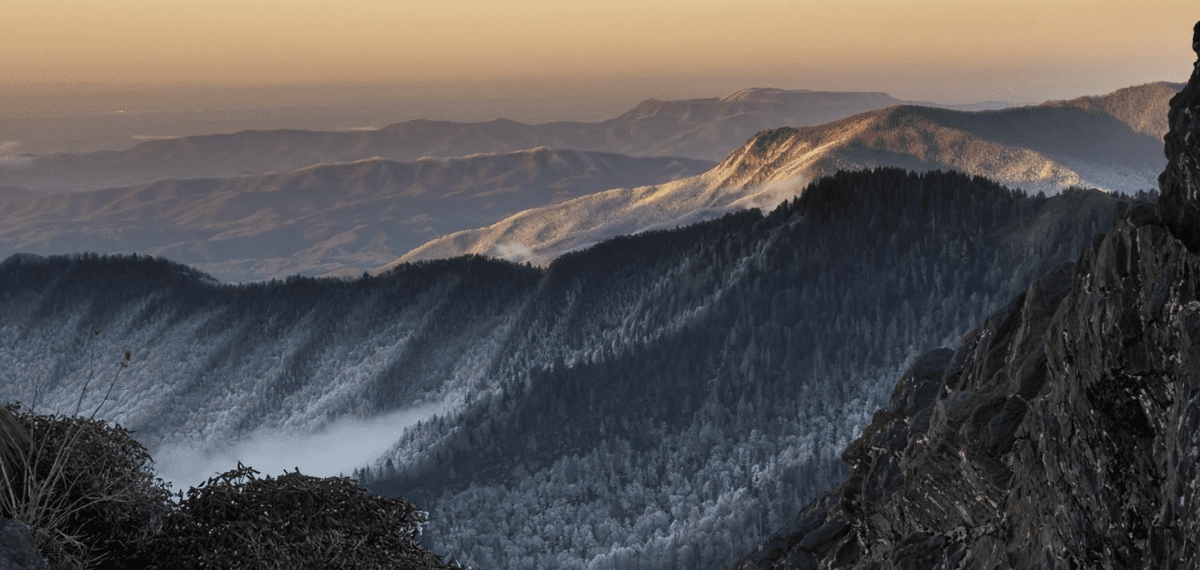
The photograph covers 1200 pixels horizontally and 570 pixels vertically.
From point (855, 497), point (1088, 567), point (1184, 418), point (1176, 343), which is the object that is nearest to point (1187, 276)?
point (1176, 343)

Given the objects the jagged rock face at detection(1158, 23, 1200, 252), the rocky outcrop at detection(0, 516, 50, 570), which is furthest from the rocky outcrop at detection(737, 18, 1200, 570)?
the rocky outcrop at detection(0, 516, 50, 570)

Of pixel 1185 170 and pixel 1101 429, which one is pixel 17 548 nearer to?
pixel 1101 429

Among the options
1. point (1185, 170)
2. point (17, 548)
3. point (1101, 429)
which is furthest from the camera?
point (1101, 429)

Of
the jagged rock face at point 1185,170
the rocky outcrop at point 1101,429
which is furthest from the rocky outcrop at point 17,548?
the jagged rock face at point 1185,170

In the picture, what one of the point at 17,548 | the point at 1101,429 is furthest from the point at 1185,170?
the point at 17,548

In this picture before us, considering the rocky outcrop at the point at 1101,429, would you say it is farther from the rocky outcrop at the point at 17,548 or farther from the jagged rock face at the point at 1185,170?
the rocky outcrop at the point at 17,548

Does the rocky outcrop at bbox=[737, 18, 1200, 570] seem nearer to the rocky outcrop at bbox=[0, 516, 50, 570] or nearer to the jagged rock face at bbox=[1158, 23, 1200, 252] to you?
the jagged rock face at bbox=[1158, 23, 1200, 252]

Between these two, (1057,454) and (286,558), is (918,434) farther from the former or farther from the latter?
(286,558)

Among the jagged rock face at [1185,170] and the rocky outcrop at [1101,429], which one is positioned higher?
the jagged rock face at [1185,170]

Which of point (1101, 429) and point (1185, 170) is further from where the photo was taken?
point (1101, 429)
